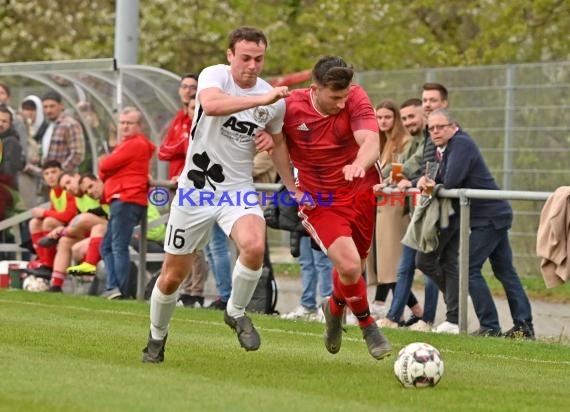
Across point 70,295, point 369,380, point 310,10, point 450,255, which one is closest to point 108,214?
point 70,295

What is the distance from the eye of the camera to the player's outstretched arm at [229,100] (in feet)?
32.0

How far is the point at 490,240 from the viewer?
13844 millimetres

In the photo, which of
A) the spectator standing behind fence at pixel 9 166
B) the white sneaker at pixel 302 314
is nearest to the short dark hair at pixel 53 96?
the spectator standing behind fence at pixel 9 166

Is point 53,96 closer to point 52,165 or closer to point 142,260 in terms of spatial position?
point 52,165

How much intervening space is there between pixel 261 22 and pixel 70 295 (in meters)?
16.3

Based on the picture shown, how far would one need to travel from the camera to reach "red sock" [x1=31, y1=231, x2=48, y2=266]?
18312 millimetres

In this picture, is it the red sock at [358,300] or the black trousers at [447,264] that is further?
the black trousers at [447,264]

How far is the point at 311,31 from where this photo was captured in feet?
106

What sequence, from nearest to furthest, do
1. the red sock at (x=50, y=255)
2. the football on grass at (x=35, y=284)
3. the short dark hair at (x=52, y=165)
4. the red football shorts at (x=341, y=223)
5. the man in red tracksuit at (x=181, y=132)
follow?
the red football shorts at (x=341, y=223)
the man in red tracksuit at (x=181, y=132)
the football on grass at (x=35, y=284)
the red sock at (x=50, y=255)
the short dark hair at (x=52, y=165)

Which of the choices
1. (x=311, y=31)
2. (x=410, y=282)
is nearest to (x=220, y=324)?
(x=410, y=282)

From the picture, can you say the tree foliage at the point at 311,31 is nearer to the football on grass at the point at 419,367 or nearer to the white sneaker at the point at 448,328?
the white sneaker at the point at 448,328

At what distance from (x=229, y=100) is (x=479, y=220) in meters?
4.45

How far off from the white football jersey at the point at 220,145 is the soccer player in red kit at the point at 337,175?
1.63ft

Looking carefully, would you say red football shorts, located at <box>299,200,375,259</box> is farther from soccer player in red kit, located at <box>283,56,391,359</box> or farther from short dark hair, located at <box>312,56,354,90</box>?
short dark hair, located at <box>312,56,354,90</box>
